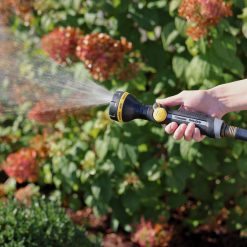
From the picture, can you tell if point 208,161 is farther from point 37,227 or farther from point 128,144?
point 37,227

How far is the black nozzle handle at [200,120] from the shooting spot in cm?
203

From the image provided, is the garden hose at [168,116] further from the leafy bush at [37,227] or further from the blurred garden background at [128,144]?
the leafy bush at [37,227]

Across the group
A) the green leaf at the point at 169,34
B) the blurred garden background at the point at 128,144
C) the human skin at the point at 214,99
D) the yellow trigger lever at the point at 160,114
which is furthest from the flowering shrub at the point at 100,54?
the yellow trigger lever at the point at 160,114

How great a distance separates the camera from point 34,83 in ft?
12.0

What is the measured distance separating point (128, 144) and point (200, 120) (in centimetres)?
125

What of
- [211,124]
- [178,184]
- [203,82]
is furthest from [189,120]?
[178,184]

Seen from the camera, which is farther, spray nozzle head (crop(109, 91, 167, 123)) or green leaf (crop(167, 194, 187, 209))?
green leaf (crop(167, 194, 187, 209))

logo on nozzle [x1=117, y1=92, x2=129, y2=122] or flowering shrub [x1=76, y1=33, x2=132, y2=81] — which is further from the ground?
logo on nozzle [x1=117, y1=92, x2=129, y2=122]

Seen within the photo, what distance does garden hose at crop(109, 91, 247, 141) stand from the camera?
6.64 feet

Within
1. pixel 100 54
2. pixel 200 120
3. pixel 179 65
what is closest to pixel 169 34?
pixel 179 65

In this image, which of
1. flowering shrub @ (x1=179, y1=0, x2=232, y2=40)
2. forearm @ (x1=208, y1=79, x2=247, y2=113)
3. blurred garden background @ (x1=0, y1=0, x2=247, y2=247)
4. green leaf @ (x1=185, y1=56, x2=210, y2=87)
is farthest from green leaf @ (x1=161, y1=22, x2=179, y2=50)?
forearm @ (x1=208, y1=79, x2=247, y2=113)

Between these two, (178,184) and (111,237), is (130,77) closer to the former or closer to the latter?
(178,184)

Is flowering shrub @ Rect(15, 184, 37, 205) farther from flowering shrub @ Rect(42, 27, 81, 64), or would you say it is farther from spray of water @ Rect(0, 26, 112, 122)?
flowering shrub @ Rect(42, 27, 81, 64)

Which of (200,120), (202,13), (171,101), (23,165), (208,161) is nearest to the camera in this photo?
(200,120)
